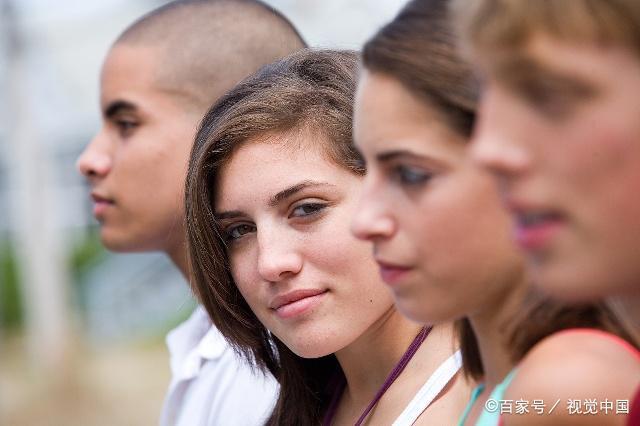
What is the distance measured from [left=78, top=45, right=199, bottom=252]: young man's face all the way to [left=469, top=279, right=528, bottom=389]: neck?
1.73 m

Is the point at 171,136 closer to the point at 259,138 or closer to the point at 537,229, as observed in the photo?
the point at 259,138

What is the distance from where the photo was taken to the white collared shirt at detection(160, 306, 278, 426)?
9.37 ft

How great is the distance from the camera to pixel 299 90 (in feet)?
7.25

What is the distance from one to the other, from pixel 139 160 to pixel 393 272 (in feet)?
6.21

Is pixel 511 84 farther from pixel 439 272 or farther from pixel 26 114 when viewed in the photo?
pixel 26 114

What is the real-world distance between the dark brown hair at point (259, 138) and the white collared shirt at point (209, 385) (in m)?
0.30

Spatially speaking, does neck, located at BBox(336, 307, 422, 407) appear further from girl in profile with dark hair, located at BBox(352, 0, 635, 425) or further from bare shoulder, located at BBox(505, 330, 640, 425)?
bare shoulder, located at BBox(505, 330, 640, 425)

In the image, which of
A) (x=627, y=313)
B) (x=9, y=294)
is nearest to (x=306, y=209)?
(x=627, y=313)

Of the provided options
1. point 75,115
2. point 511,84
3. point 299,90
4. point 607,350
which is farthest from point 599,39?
point 75,115

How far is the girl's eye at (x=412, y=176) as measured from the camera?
136 centimetres

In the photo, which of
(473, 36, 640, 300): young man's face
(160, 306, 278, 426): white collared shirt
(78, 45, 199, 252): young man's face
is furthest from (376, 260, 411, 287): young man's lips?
(78, 45, 199, 252): young man's face

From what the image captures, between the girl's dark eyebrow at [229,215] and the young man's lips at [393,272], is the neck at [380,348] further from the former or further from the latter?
the young man's lips at [393,272]

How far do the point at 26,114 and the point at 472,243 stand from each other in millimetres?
11137

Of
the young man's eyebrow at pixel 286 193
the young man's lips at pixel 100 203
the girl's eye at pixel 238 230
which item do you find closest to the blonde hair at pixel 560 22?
the young man's eyebrow at pixel 286 193
